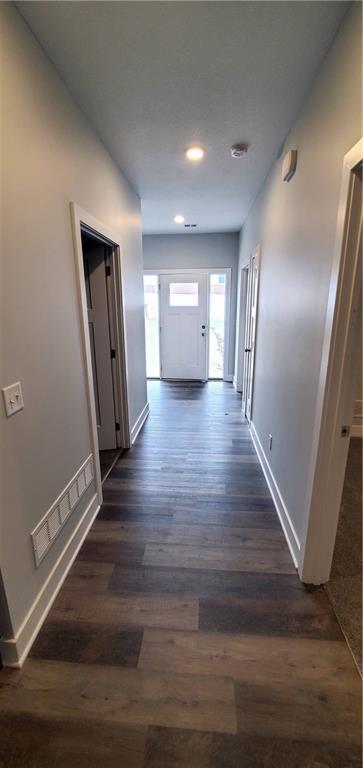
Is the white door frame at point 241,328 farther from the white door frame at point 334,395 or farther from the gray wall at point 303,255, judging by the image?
the white door frame at point 334,395

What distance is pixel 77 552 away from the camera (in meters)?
1.85

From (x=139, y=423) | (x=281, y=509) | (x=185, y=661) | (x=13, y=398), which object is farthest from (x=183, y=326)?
(x=185, y=661)

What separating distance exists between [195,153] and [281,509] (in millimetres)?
2659

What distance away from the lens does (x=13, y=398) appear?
3.95 feet

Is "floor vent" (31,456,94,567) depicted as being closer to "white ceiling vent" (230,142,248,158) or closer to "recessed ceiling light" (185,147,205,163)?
"recessed ceiling light" (185,147,205,163)

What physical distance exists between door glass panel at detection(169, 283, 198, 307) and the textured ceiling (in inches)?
115

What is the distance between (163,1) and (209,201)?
2.46 metres

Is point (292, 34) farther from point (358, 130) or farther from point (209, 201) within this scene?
point (209, 201)

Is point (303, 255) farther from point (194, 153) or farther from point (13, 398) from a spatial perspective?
point (13, 398)

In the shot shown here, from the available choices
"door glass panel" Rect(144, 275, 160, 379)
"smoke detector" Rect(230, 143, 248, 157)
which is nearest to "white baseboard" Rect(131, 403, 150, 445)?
"door glass panel" Rect(144, 275, 160, 379)

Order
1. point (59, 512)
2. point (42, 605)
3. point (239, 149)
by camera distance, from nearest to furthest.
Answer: point (42, 605), point (59, 512), point (239, 149)

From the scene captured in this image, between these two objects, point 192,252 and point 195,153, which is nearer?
point 195,153

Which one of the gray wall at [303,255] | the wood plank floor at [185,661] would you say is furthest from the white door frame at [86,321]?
the gray wall at [303,255]

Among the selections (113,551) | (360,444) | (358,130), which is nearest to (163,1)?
(358,130)
